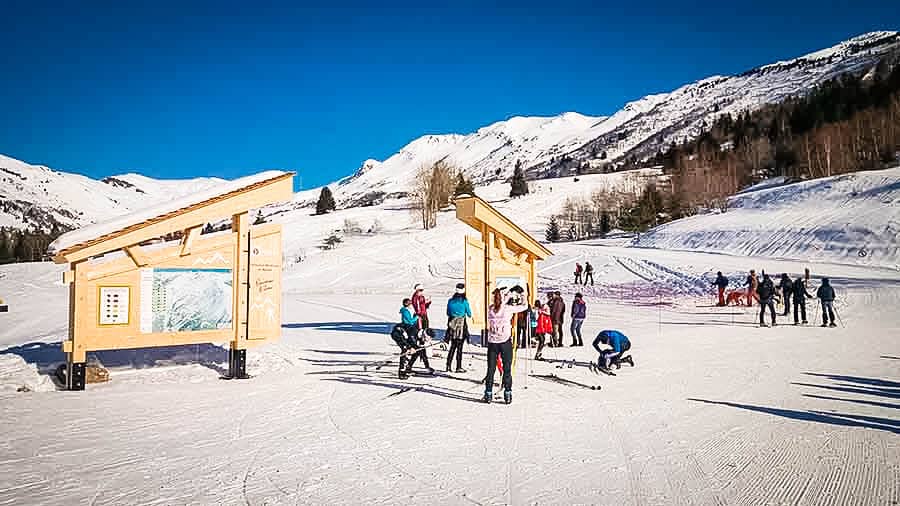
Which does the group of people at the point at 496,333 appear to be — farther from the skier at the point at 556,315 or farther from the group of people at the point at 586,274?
the group of people at the point at 586,274

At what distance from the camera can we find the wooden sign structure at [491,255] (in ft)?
47.5

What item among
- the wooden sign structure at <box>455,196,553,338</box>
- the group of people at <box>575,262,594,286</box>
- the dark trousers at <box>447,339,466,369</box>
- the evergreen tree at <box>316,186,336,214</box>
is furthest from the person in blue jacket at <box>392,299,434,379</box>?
the evergreen tree at <box>316,186,336,214</box>

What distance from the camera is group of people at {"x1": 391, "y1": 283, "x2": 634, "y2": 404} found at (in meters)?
8.86

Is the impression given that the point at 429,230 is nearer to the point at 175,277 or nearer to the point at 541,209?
the point at 541,209

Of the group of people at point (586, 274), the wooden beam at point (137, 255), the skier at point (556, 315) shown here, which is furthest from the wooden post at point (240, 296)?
the group of people at point (586, 274)

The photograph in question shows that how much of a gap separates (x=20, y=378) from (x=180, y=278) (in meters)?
2.97

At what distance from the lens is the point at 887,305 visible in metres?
23.1

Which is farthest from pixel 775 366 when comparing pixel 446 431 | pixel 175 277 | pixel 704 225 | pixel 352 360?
pixel 704 225

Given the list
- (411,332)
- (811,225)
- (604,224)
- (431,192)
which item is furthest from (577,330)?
(604,224)

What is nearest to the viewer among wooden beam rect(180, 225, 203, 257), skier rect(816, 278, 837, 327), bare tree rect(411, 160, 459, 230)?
wooden beam rect(180, 225, 203, 257)

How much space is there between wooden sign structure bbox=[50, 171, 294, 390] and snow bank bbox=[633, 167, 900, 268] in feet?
118

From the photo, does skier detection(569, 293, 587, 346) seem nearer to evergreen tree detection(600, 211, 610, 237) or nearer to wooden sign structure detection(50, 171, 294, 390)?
wooden sign structure detection(50, 171, 294, 390)

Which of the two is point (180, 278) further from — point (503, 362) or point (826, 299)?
point (826, 299)

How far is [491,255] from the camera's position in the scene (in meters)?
15.1
